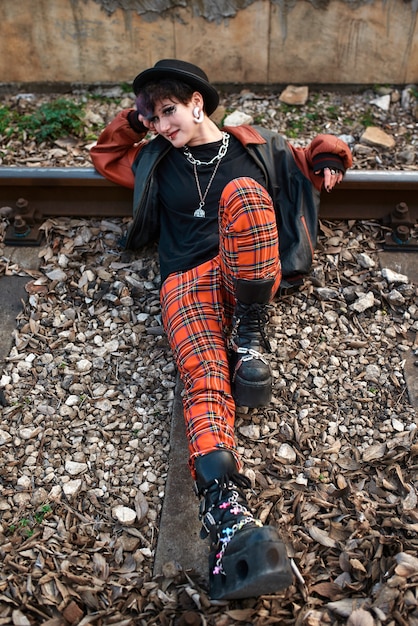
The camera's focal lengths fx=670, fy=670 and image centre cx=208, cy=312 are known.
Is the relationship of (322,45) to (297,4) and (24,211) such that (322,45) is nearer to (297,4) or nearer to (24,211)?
(297,4)

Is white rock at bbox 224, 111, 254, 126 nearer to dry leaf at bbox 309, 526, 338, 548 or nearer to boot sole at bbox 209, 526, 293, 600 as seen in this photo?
dry leaf at bbox 309, 526, 338, 548

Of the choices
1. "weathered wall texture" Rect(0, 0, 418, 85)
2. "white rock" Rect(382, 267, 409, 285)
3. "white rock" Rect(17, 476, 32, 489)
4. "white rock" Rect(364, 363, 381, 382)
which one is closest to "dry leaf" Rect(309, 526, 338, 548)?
"white rock" Rect(364, 363, 381, 382)

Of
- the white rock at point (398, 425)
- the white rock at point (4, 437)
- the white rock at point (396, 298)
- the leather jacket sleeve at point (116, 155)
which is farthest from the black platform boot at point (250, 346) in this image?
the leather jacket sleeve at point (116, 155)

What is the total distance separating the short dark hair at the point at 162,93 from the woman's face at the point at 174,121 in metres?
0.02

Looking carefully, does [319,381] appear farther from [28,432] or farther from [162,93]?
[162,93]

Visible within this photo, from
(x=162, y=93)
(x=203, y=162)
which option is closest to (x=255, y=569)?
(x=203, y=162)

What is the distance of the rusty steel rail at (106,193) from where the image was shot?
4180mm

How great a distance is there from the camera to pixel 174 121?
3488mm

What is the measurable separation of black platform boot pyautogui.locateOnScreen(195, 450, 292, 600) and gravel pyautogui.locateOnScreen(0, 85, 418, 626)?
159mm

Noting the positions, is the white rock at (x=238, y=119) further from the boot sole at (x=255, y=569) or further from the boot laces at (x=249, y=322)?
the boot sole at (x=255, y=569)

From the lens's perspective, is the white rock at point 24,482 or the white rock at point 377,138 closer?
the white rock at point 24,482

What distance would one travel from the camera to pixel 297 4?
5039 millimetres

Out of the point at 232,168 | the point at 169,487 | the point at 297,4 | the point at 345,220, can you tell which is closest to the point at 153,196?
the point at 232,168

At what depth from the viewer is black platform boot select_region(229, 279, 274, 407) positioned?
3191mm
